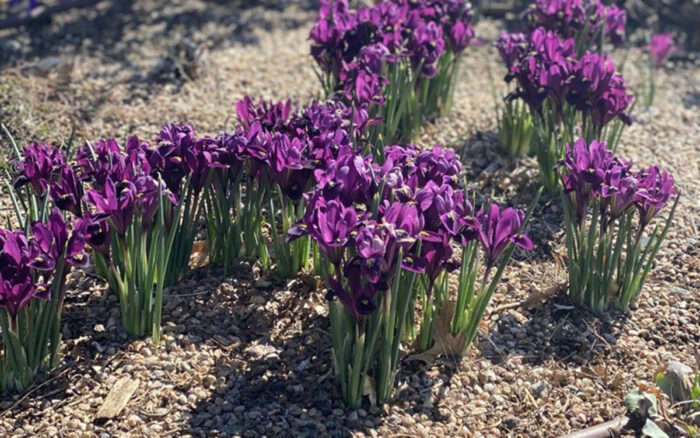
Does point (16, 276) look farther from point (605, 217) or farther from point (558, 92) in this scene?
point (558, 92)

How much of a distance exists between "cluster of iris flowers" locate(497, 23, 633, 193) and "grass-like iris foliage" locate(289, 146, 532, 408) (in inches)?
51.4

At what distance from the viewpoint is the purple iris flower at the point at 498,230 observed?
10.00 feet

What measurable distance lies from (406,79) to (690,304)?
1.87 meters

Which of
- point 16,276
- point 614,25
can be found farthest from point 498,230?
point 614,25

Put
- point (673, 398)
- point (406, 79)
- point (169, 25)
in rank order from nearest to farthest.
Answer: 1. point (673, 398)
2. point (406, 79)
3. point (169, 25)

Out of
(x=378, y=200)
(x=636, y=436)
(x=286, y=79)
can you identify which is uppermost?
(x=378, y=200)

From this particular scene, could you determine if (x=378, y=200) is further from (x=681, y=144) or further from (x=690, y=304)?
(x=681, y=144)

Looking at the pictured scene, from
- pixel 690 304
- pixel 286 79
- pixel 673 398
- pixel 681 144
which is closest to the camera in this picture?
pixel 673 398

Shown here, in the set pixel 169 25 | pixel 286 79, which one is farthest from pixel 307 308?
pixel 169 25

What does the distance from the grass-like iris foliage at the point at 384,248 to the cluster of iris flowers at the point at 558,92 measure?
1305 millimetres

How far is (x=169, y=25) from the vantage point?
23.3 feet

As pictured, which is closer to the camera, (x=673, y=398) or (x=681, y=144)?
(x=673, y=398)

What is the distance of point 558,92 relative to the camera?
4.34m

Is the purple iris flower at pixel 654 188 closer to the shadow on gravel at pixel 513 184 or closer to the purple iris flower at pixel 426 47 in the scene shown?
the shadow on gravel at pixel 513 184
